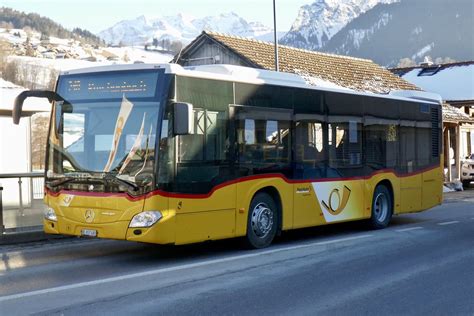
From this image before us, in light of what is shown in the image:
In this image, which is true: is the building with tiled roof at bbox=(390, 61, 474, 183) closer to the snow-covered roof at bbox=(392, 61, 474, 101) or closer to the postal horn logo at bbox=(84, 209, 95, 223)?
the snow-covered roof at bbox=(392, 61, 474, 101)

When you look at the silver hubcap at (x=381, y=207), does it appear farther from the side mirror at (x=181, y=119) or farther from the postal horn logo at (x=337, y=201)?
the side mirror at (x=181, y=119)

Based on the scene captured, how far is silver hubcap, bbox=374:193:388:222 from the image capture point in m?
15.2

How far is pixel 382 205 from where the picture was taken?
15.4 m

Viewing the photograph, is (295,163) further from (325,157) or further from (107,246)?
(107,246)

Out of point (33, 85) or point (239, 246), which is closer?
point (239, 246)

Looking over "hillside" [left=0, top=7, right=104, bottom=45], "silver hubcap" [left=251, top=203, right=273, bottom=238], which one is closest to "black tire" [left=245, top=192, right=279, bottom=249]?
"silver hubcap" [left=251, top=203, right=273, bottom=238]

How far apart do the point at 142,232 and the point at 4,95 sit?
30.9 feet

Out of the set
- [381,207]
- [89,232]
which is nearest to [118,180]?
[89,232]

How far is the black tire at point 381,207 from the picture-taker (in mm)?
15123

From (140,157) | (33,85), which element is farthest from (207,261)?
(33,85)

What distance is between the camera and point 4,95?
17.7 meters

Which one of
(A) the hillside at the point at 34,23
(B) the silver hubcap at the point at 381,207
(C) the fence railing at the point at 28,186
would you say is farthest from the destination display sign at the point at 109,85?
(A) the hillside at the point at 34,23

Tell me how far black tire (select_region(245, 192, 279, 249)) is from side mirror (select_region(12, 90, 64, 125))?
3.52 metres

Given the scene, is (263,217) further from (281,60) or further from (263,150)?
(281,60)
